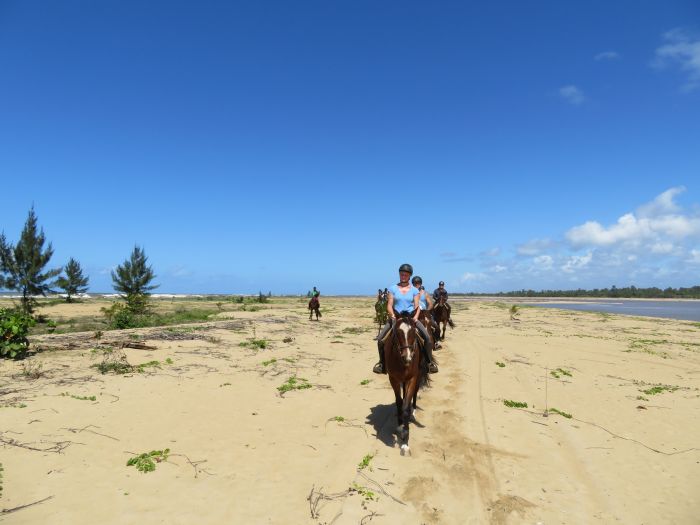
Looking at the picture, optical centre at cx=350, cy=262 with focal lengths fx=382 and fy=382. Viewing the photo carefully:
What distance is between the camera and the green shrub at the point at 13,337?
1230cm

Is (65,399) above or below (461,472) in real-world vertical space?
above

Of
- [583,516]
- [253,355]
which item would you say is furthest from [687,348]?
[253,355]

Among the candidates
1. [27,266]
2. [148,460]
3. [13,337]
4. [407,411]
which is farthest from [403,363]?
[27,266]

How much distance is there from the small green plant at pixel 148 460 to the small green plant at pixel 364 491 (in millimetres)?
3211

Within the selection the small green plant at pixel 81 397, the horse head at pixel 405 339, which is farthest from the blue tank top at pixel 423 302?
the small green plant at pixel 81 397

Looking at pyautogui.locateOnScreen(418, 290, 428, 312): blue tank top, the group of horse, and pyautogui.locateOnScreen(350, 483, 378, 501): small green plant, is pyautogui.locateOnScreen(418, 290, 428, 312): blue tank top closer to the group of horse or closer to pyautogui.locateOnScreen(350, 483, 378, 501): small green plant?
the group of horse

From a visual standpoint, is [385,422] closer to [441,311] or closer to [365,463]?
[365,463]

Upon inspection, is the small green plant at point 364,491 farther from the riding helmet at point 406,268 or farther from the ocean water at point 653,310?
the ocean water at point 653,310

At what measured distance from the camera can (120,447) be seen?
22.4ft

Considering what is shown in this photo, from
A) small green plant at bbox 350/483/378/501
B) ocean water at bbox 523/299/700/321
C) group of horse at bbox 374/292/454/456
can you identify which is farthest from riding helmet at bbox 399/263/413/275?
ocean water at bbox 523/299/700/321

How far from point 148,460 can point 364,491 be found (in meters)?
3.58

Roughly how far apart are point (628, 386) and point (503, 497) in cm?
945

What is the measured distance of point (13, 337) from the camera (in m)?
12.6

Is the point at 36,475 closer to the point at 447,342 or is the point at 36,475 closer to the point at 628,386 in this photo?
the point at 628,386
